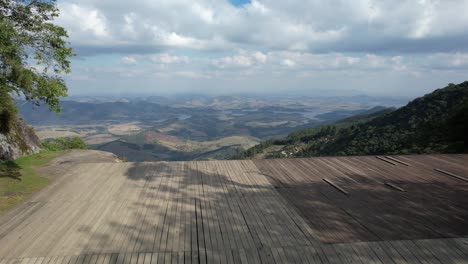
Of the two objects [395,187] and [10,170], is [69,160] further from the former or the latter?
[395,187]

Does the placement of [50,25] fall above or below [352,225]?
above

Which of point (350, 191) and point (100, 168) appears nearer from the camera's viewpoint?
point (350, 191)

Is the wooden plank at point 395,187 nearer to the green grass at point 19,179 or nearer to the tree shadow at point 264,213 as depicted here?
the tree shadow at point 264,213

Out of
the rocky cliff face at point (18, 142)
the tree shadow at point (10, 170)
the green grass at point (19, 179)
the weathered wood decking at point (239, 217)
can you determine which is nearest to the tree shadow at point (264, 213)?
the weathered wood decking at point (239, 217)

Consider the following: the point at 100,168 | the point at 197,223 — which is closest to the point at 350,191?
the point at 197,223

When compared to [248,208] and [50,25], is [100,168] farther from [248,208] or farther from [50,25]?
[248,208]

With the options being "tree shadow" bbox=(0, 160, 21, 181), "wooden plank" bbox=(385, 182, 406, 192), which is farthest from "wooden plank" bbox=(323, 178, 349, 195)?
"tree shadow" bbox=(0, 160, 21, 181)

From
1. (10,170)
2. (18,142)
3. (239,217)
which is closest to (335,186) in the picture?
(239,217)
